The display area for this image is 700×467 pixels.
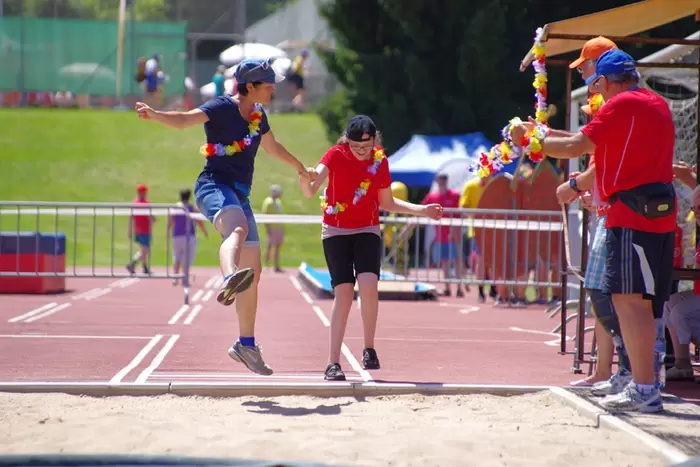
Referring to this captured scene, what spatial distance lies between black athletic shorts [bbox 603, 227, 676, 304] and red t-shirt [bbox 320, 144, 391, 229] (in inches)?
84.3

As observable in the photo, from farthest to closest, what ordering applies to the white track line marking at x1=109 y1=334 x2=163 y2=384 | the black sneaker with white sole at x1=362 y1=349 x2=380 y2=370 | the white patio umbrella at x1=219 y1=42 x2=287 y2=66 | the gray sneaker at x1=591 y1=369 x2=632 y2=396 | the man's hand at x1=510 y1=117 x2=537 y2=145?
the white patio umbrella at x1=219 y1=42 x2=287 y2=66 < the black sneaker with white sole at x1=362 y1=349 x2=380 y2=370 < the white track line marking at x1=109 y1=334 x2=163 y2=384 < the gray sneaker at x1=591 y1=369 x2=632 y2=396 < the man's hand at x1=510 y1=117 x2=537 y2=145

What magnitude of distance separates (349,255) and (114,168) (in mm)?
29476

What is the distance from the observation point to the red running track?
8.18 m

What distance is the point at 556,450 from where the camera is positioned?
18.1 ft

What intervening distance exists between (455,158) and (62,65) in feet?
80.0

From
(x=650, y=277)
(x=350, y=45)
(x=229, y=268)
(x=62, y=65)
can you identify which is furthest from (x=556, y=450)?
(x=62, y=65)

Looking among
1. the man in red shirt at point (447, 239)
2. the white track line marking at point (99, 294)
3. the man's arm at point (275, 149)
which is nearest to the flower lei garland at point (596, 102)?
the man's arm at point (275, 149)

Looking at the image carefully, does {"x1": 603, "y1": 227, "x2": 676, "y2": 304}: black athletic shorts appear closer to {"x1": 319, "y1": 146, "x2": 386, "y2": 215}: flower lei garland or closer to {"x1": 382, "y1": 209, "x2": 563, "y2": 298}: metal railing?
{"x1": 319, "y1": 146, "x2": 386, "y2": 215}: flower lei garland

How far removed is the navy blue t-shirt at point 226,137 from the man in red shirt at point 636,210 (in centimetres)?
203

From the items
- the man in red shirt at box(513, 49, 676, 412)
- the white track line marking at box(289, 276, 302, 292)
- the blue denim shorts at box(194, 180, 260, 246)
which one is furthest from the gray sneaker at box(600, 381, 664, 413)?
the white track line marking at box(289, 276, 302, 292)

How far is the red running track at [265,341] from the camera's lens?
8.18m

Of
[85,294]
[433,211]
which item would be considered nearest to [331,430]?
[433,211]

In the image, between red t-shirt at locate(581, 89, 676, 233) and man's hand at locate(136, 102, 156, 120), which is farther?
man's hand at locate(136, 102, 156, 120)

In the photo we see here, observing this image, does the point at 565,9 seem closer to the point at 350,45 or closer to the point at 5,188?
the point at 350,45
